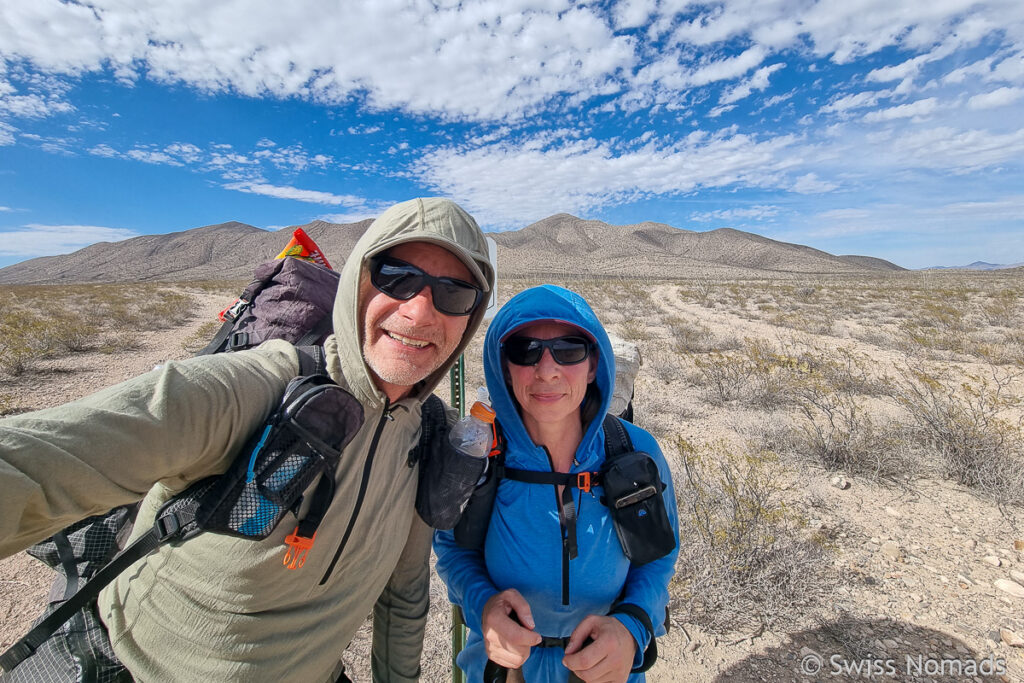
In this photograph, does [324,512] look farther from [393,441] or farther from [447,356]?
[447,356]

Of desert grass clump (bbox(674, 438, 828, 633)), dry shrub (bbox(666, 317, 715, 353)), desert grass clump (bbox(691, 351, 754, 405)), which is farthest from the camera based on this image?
dry shrub (bbox(666, 317, 715, 353))

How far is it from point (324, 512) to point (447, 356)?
53 cm

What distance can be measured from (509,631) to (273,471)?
2.64ft

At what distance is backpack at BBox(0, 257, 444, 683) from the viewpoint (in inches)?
38.7

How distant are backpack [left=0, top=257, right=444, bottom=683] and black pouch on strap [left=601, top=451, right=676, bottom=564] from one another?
2.69ft

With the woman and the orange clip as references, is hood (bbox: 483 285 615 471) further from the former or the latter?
the orange clip

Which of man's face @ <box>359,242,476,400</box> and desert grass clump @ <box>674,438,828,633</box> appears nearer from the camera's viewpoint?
man's face @ <box>359,242,476,400</box>

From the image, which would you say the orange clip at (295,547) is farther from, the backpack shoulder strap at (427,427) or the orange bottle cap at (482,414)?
the orange bottle cap at (482,414)

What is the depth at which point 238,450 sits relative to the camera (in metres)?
Answer: 1.00

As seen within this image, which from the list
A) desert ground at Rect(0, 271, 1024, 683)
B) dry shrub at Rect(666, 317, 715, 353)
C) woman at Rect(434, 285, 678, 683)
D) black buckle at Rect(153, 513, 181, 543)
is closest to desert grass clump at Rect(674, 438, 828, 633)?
desert ground at Rect(0, 271, 1024, 683)

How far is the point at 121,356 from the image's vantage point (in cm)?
882

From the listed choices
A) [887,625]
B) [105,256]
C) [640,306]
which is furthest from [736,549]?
[105,256]

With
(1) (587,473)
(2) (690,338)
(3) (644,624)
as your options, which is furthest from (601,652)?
(2) (690,338)

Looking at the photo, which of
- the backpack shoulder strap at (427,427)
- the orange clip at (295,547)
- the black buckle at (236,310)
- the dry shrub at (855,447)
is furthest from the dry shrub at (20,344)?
the dry shrub at (855,447)
